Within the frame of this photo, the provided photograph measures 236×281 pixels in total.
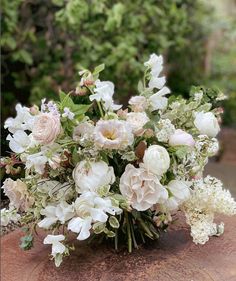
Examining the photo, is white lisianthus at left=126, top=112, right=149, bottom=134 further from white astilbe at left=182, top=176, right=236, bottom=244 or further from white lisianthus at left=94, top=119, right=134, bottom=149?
white astilbe at left=182, top=176, right=236, bottom=244

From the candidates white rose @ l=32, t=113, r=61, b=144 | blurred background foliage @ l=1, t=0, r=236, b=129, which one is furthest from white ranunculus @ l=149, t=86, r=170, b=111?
blurred background foliage @ l=1, t=0, r=236, b=129

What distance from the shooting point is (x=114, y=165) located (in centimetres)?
117

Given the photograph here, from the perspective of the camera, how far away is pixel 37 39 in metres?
3.47

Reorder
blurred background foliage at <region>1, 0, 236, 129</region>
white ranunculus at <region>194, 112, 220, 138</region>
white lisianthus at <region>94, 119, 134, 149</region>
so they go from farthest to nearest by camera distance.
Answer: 1. blurred background foliage at <region>1, 0, 236, 129</region>
2. white ranunculus at <region>194, 112, 220, 138</region>
3. white lisianthus at <region>94, 119, 134, 149</region>

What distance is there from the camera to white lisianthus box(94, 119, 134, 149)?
1.08 m

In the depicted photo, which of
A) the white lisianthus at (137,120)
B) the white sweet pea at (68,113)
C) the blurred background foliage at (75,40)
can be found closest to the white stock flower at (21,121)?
the white sweet pea at (68,113)

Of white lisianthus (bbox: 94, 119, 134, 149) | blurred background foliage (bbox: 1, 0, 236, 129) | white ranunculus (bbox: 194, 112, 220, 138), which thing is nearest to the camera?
white lisianthus (bbox: 94, 119, 134, 149)

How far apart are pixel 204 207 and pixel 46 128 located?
0.40 meters

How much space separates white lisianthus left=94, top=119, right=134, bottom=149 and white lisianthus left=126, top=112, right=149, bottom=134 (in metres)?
0.04

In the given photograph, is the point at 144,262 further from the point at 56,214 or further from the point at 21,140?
the point at 21,140

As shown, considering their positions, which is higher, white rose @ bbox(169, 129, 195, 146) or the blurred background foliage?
the blurred background foliage

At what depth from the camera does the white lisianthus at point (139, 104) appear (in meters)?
1.20

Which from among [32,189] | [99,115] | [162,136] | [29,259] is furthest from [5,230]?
[162,136]

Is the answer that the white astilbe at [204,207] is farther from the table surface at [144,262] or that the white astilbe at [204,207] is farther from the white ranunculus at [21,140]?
the white ranunculus at [21,140]
